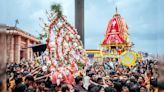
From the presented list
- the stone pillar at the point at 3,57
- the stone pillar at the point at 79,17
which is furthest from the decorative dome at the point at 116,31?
the stone pillar at the point at 3,57

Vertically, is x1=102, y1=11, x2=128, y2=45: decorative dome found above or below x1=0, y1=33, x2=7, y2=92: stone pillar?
above

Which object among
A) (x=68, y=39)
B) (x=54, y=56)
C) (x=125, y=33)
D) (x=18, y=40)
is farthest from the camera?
(x=125, y=33)

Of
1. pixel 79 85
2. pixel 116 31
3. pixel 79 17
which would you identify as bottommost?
pixel 79 85

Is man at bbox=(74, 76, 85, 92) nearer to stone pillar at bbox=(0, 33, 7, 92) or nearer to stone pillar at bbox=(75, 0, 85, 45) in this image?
stone pillar at bbox=(75, 0, 85, 45)

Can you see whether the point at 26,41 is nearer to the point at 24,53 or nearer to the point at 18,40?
the point at 24,53

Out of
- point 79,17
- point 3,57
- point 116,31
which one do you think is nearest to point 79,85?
point 79,17

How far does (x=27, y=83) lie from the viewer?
223 inches

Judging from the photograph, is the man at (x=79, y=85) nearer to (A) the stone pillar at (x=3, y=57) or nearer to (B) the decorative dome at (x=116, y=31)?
(A) the stone pillar at (x=3, y=57)

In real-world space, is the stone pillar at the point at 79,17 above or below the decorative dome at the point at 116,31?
below

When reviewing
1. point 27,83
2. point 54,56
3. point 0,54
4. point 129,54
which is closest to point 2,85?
point 0,54

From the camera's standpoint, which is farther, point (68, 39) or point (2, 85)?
point (68, 39)

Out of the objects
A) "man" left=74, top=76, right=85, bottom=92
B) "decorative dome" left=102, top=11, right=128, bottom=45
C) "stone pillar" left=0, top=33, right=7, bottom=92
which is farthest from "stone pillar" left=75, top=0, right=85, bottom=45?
"decorative dome" left=102, top=11, right=128, bottom=45

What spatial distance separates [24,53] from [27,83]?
32.7 meters

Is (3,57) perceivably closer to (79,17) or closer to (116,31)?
(79,17)
